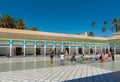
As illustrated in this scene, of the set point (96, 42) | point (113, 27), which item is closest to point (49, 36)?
point (96, 42)

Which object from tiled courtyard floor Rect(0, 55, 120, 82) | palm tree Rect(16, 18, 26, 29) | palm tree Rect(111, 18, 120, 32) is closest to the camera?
tiled courtyard floor Rect(0, 55, 120, 82)

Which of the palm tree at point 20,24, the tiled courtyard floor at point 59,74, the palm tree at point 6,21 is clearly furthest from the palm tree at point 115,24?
A: the tiled courtyard floor at point 59,74

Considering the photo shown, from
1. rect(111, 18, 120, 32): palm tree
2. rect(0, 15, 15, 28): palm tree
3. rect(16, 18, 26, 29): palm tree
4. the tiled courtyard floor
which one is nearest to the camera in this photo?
the tiled courtyard floor

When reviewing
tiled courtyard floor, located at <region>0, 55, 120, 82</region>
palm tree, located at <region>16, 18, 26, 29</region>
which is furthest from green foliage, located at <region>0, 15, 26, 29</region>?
tiled courtyard floor, located at <region>0, 55, 120, 82</region>

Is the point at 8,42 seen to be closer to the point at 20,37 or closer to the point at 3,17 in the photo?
the point at 20,37

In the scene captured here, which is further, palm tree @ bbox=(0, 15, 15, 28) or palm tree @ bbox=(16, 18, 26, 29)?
palm tree @ bbox=(16, 18, 26, 29)

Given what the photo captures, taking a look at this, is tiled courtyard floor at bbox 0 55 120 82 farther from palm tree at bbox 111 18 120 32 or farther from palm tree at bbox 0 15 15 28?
palm tree at bbox 111 18 120 32

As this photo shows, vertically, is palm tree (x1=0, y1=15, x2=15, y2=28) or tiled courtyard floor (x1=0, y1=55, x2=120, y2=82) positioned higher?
palm tree (x1=0, y1=15, x2=15, y2=28)

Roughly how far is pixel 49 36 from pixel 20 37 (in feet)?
24.7

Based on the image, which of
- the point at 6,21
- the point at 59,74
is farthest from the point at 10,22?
the point at 59,74

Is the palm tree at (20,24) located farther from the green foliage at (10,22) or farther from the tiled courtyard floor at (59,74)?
the tiled courtyard floor at (59,74)

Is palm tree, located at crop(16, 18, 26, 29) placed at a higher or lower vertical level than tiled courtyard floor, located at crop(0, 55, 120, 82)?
higher

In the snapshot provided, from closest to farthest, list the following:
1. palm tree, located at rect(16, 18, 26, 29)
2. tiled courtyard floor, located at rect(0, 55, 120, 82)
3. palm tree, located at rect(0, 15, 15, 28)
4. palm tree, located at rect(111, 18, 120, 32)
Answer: tiled courtyard floor, located at rect(0, 55, 120, 82) < palm tree, located at rect(0, 15, 15, 28) < palm tree, located at rect(16, 18, 26, 29) < palm tree, located at rect(111, 18, 120, 32)

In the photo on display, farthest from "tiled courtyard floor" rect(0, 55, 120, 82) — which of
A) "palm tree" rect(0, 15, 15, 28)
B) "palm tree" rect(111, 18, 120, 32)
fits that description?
"palm tree" rect(111, 18, 120, 32)
